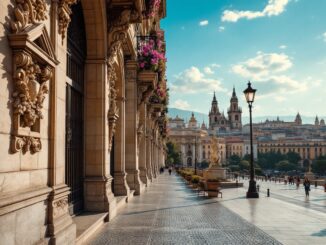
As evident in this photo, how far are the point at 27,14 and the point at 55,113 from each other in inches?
74.6

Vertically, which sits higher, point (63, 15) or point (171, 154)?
point (63, 15)

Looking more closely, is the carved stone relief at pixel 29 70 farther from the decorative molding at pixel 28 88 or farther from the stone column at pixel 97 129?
the stone column at pixel 97 129

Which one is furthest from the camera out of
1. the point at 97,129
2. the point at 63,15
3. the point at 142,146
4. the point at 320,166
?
the point at 320,166

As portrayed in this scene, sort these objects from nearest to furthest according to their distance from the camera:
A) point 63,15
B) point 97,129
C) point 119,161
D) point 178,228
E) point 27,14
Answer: point 27,14, point 63,15, point 178,228, point 97,129, point 119,161

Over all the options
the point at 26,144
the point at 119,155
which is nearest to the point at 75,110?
the point at 26,144

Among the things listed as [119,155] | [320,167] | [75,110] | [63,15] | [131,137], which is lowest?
[320,167]

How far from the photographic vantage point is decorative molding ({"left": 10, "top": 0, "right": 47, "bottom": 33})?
16.6 feet

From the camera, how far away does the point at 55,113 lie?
6.69 meters

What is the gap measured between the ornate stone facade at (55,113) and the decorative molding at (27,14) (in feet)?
0.04

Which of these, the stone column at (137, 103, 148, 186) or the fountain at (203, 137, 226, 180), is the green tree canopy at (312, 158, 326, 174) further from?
the stone column at (137, 103, 148, 186)

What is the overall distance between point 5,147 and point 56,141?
1902 mm

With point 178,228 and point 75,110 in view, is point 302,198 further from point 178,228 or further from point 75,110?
point 75,110

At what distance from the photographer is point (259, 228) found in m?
11.3

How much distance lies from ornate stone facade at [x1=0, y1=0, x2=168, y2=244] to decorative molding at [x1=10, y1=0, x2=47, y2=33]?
1 cm
